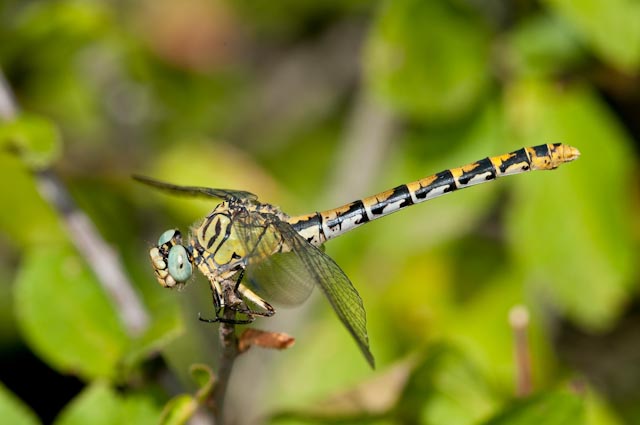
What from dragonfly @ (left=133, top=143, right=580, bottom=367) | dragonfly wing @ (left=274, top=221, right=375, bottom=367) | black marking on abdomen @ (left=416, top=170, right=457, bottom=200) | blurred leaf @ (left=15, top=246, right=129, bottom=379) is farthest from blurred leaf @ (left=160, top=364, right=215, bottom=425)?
black marking on abdomen @ (left=416, top=170, right=457, bottom=200)

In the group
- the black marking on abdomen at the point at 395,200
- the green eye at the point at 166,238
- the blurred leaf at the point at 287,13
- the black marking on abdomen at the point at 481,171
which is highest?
the blurred leaf at the point at 287,13

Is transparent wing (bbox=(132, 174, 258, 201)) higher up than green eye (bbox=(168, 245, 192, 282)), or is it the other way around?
transparent wing (bbox=(132, 174, 258, 201))

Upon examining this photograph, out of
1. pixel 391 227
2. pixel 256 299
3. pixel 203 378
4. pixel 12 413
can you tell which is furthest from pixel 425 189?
pixel 12 413

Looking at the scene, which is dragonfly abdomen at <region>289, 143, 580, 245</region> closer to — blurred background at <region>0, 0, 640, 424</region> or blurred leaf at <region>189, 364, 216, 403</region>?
blurred background at <region>0, 0, 640, 424</region>

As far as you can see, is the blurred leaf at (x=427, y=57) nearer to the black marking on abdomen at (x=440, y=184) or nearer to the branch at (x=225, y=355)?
the black marking on abdomen at (x=440, y=184)

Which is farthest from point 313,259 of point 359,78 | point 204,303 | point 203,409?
point 359,78

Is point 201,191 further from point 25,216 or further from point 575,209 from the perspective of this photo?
point 575,209

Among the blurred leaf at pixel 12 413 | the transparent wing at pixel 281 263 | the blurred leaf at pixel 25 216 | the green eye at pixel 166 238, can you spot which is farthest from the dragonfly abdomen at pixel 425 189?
the blurred leaf at pixel 25 216
